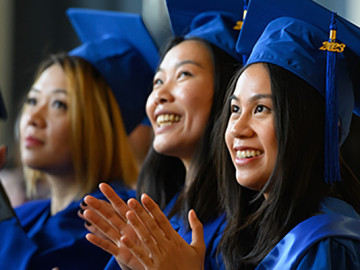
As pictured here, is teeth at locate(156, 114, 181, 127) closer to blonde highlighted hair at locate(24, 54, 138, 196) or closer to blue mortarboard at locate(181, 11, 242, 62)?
blue mortarboard at locate(181, 11, 242, 62)

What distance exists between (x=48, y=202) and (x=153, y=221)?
117 centimetres

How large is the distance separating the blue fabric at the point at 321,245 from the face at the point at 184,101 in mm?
578

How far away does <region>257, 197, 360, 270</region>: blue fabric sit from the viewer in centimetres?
111

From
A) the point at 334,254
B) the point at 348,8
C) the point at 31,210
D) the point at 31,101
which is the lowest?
the point at 31,210

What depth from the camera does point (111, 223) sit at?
127 centimetres

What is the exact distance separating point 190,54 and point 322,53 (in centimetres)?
53

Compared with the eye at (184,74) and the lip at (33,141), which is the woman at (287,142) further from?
the lip at (33,141)

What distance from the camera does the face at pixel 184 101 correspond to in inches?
66.0

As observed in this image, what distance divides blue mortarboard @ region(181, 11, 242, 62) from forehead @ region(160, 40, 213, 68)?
0.03m

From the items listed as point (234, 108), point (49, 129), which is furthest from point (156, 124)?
point (49, 129)

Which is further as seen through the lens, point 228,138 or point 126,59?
point 126,59

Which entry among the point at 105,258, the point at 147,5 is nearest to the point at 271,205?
the point at 105,258

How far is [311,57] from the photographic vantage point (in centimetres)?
126

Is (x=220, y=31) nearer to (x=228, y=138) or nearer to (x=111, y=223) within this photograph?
(x=228, y=138)
